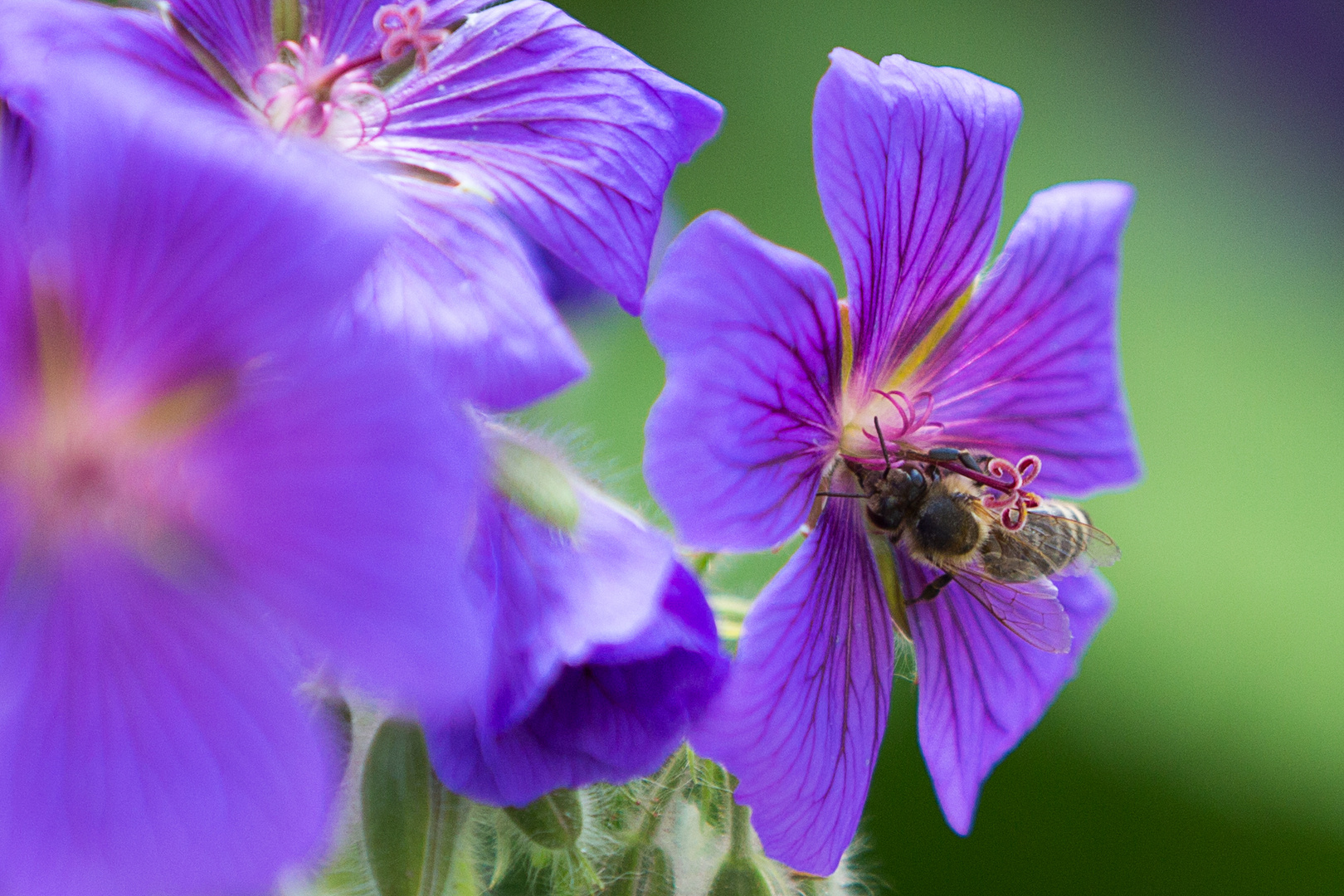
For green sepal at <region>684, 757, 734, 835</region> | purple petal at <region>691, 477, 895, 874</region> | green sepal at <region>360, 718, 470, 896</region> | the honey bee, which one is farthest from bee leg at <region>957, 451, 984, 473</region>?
green sepal at <region>360, 718, 470, 896</region>

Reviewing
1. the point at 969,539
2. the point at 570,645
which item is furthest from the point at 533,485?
the point at 969,539

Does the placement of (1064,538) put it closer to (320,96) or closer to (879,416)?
(879,416)

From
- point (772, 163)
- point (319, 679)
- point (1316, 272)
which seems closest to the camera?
point (319, 679)

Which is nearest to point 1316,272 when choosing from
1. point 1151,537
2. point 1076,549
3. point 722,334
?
point 1151,537

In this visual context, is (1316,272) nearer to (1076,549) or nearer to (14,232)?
(1076,549)

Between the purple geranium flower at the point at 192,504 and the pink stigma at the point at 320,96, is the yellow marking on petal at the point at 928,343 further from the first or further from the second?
the purple geranium flower at the point at 192,504
